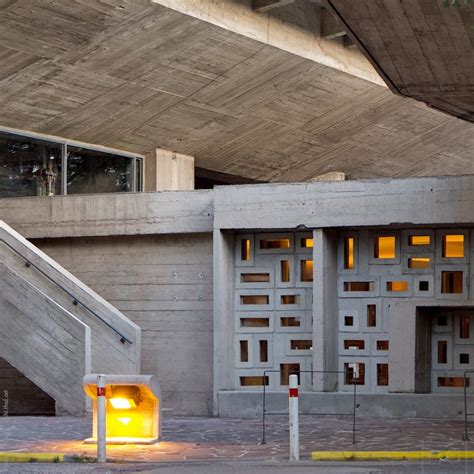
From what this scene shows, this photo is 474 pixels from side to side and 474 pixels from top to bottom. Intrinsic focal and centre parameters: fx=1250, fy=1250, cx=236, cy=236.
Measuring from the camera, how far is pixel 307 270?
75.3 feet

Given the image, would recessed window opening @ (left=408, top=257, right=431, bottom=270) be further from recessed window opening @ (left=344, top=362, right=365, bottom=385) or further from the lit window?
recessed window opening @ (left=344, top=362, right=365, bottom=385)

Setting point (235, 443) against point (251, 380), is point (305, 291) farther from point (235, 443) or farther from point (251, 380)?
point (235, 443)

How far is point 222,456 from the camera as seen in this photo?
15.5 metres

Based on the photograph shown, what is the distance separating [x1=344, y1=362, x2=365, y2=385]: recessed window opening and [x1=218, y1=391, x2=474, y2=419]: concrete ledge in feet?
1.89

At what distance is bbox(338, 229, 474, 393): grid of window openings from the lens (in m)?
21.9

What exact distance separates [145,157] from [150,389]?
66.6 feet

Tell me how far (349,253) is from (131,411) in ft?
23.7

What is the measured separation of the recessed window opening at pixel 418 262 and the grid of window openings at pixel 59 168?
42.9 ft

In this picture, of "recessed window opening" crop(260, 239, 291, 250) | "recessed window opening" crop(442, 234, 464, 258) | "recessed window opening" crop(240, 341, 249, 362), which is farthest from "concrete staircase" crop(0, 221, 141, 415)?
"recessed window opening" crop(442, 234, 464, 258)

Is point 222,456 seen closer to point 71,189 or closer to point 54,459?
point 54,459

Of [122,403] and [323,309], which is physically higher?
[323,309]

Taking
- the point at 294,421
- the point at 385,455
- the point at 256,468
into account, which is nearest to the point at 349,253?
the point at 385,455

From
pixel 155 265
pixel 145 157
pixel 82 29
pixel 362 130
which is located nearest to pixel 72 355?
pixel 155 265

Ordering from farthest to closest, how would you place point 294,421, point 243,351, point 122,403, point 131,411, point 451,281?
1. point 243,351
2. point 451,281
3. point 131,411
4. point 122,403
5. point 294,421
